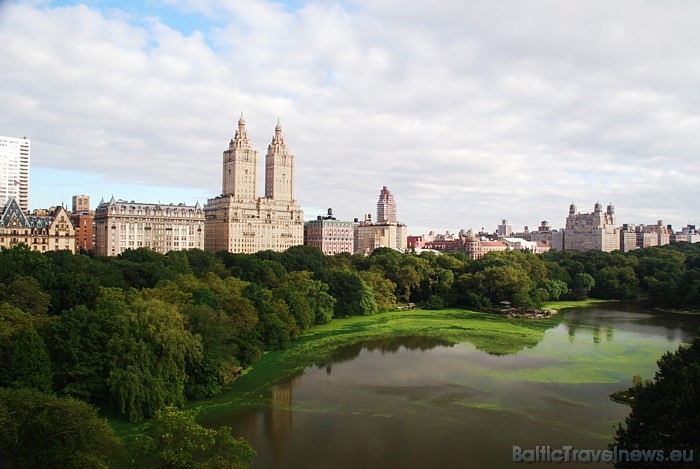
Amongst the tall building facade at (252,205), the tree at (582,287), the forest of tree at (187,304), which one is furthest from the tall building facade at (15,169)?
the tree at (582,287)

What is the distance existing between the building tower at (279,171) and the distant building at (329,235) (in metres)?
10.1

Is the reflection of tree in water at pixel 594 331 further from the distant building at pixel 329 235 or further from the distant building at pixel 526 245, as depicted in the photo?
the distant building at pixel 526 245

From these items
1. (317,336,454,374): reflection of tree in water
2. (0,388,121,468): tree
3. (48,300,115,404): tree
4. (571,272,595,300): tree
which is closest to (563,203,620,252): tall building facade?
(571,272,595,300): tree

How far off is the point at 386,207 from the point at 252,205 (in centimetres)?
7432

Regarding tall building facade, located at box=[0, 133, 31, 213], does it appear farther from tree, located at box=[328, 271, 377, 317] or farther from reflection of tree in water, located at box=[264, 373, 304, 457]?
reflection of tree in water, located at box=[264, 373, 304, 457]

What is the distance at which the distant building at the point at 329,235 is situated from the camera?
102875mm

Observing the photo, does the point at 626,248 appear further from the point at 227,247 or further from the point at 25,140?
the point at 25,140

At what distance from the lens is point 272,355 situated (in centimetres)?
3131

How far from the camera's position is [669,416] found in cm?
1415

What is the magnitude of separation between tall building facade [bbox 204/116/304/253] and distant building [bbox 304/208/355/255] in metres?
8.77

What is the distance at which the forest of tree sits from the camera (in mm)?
20250

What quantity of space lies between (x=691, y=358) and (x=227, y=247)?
241 feet

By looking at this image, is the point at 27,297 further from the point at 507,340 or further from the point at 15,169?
the point at 15,169

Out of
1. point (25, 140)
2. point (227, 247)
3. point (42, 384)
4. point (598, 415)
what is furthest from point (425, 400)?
point (25, 140)
